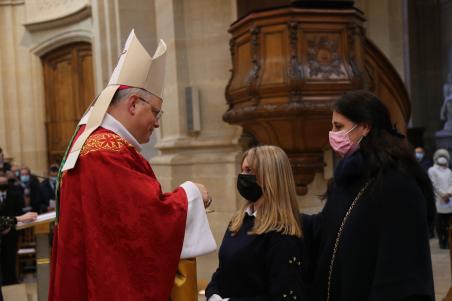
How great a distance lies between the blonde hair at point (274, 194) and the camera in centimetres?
227

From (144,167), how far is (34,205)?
23.1 feet

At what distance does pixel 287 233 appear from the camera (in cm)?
224

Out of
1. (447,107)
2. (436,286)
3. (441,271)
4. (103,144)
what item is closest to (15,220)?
(103,144)

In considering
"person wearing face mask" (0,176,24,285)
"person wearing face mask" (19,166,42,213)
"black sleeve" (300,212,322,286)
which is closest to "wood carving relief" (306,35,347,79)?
"black sleeve" (300,212,322,286)

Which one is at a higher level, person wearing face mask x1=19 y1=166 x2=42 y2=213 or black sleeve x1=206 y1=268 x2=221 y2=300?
black sleeve x1=206 y1=268 x2=221 y2=300

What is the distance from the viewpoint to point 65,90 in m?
13.2

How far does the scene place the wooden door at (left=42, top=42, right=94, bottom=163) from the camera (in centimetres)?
1282

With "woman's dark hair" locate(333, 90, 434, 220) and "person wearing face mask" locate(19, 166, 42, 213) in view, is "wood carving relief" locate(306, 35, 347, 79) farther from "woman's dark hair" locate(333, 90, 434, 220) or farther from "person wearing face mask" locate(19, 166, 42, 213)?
"person wearing face mask" locate(19, 166, 42, 213)

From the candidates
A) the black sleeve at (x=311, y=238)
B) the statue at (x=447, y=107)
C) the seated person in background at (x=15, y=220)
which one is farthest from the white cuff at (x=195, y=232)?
the statue at (x=447, y=107)

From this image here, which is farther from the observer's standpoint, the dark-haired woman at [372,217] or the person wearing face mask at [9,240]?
the person wearing face mask at [9,240]

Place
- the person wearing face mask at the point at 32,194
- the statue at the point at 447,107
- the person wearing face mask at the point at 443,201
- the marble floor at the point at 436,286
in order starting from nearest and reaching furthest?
the marble floor at the point at 436,286, the person wearing face mask at the point at 443,201, the person wearing face mask at the point at 32,194, the statue at the point at 447,107

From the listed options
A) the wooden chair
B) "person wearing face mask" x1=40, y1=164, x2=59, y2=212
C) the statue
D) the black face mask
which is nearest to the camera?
the black face mask

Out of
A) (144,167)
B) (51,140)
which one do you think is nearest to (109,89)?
(144,167)

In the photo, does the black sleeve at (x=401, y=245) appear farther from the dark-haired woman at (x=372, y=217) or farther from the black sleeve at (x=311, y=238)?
the black sleeve at (x=311, y=238)
